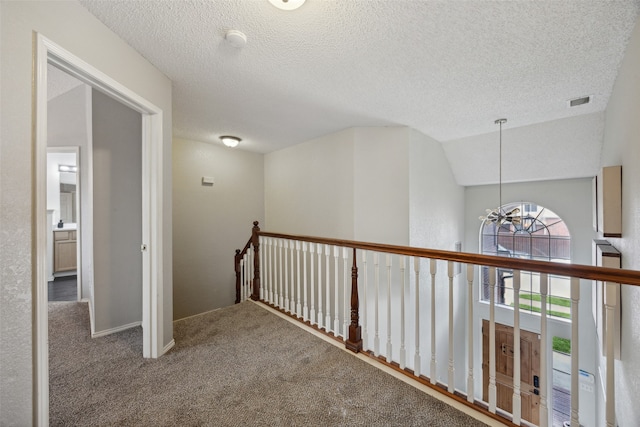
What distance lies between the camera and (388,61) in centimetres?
204

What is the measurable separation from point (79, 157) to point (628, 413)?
5.91 m

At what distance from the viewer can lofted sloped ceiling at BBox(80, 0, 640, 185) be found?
1555 millimetres

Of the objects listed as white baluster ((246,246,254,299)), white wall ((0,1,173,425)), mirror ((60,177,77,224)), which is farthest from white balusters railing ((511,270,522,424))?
mirror ((60,177,77,224))

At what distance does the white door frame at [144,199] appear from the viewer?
1.18 metres

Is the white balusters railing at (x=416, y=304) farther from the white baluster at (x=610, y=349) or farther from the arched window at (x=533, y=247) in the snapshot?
the arched window at (x=533, y=247)

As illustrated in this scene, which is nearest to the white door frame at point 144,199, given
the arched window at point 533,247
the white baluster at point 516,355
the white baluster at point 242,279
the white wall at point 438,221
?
the white baluster at point 242,279

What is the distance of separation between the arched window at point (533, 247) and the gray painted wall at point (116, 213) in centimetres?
581

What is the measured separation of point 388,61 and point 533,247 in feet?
17.2

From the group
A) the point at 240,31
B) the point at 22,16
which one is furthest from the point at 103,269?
the point at 240,31

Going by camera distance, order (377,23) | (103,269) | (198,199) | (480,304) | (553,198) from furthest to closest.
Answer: (480,304) < (553,198) < (198,199) < (103,269) < (377,23)

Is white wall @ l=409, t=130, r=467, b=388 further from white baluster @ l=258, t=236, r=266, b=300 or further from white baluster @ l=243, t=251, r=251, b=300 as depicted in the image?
white baluster @ l=243, t=251, r=251, b=300

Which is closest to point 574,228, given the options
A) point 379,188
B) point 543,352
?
point 379,188

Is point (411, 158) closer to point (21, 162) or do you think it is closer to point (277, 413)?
point (277, 413)

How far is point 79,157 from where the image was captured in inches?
141
